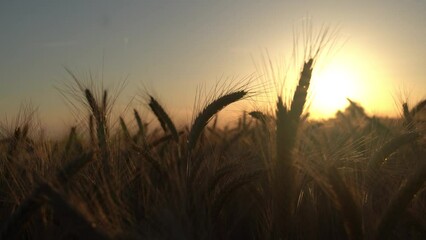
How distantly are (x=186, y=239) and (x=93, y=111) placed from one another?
67.7 inches

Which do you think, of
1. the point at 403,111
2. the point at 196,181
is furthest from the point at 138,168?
the point at 403,111

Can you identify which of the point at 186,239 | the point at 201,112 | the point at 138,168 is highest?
the point at 201,112

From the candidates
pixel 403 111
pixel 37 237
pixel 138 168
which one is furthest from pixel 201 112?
pixel 403 111

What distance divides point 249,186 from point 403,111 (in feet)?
7.96

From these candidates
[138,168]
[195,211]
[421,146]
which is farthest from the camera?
[421,146]

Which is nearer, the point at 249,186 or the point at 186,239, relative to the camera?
the point at 186,239

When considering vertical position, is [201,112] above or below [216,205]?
above

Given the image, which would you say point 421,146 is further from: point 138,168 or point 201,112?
point 138,168

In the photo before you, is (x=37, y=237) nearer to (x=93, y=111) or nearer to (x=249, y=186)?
(x=93, y=111)

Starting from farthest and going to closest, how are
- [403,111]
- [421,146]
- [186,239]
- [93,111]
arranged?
1. [403,111]
2. [421,146]
3. [93,111]
4. [186,239]

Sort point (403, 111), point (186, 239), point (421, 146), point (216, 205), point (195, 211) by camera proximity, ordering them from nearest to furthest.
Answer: point (186, 239), point (195, 211), point (216, 205), point (421, 146), point (403, 111)

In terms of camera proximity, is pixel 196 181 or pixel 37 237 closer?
pixel 37 237

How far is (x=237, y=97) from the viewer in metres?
3.01

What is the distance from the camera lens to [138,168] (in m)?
2.77
